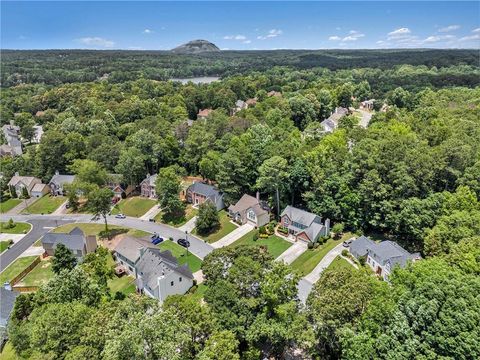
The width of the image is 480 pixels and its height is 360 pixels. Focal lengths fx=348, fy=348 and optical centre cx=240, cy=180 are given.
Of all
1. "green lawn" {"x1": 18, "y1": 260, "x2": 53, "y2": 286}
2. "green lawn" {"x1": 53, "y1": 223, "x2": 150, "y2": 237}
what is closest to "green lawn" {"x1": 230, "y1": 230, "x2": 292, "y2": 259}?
"green lawn" {"x1": 53, "y1": 223, "x2": 150, "y2": 237}

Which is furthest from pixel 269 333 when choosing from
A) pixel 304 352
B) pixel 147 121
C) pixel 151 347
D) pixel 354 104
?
pixel 354 104

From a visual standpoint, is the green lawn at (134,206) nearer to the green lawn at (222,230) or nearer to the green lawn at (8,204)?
the green lawn at (222,230)

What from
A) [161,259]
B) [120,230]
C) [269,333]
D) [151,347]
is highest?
[151,347]

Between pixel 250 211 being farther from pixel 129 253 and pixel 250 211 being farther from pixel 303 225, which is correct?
pixel 129 253

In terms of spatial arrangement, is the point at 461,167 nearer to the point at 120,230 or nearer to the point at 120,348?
the point at 120,348

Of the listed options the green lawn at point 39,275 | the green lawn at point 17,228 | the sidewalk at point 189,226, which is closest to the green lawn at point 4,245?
the green lawn at point 17,228

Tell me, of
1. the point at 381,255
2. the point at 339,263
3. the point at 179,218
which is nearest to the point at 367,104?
the point at 179,218

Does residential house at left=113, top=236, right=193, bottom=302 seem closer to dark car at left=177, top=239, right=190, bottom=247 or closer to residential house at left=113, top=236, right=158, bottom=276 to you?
residential house at left=113, top=236, right=158, bottom=276
